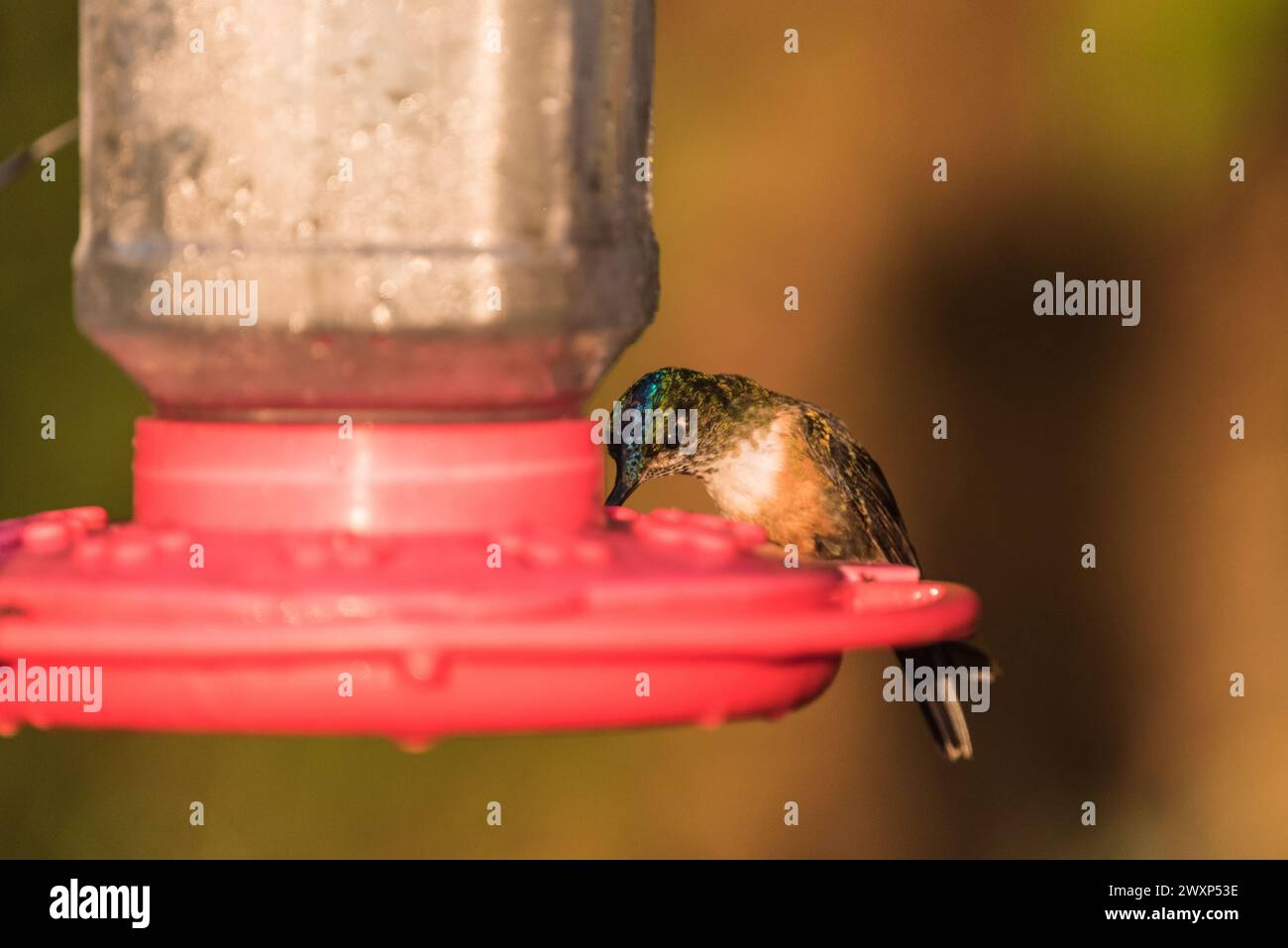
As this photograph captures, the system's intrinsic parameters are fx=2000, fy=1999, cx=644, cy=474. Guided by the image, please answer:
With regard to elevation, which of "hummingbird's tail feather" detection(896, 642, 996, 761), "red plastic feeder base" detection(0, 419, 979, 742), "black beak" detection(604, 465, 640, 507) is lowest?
"hummingbird's tail feather" detection(896, 642, 996, 761)

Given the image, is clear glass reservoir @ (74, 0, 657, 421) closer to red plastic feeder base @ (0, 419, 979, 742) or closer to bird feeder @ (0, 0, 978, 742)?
bird feeder @ (0, 0, 978, 742)

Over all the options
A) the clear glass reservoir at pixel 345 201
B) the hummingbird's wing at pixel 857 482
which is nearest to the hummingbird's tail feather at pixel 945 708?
the hummingbird's wing at pixel 857 482

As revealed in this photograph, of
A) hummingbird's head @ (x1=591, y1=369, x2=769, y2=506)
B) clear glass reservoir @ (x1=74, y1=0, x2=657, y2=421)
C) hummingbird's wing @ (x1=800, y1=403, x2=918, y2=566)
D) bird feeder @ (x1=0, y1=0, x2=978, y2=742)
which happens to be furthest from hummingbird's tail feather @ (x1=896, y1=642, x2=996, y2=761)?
clear glass reservoir @ (x1=74, y1=0, x2=657, y2=421)

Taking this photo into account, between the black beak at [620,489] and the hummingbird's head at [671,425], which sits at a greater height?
the hummingbird's head at [671,425]

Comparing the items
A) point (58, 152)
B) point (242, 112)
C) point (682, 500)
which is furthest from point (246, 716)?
point (682, 500)

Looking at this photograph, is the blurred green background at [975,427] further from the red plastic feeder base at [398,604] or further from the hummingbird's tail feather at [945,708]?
the red plastic feeder base at [398,604]

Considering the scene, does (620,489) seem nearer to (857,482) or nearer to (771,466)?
(771,466)

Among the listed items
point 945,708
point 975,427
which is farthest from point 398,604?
point 975,427
